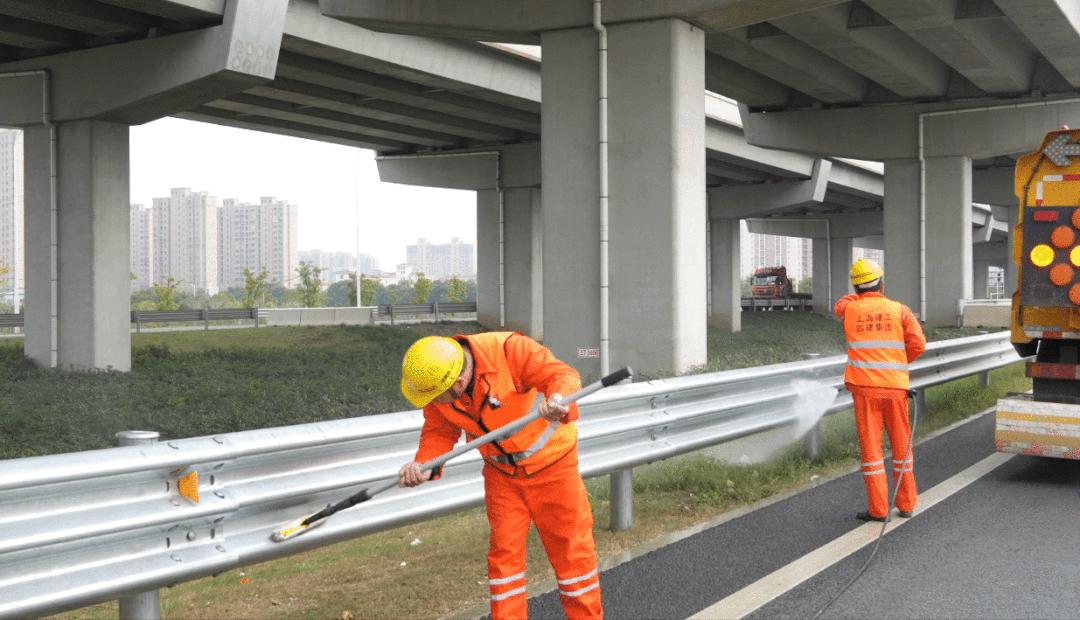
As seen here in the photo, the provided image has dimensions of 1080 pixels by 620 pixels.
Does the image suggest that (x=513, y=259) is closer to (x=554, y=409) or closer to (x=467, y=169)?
(x=467, y=169)

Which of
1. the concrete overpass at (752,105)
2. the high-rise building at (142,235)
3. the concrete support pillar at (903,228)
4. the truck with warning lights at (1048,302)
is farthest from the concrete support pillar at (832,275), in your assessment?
the high-rise building at (142,235)

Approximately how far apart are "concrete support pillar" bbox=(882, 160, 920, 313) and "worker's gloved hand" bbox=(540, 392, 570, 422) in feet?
94.9

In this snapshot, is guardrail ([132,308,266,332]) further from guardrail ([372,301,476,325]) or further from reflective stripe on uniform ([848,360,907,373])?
reflective stripe on uniform ([848,360,907,373])

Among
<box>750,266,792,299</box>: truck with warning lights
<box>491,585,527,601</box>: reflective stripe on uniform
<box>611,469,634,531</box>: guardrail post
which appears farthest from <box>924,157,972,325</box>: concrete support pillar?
<box>750,266,792,299</box>: truck with warning lights

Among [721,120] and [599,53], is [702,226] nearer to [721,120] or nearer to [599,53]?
[599,53]

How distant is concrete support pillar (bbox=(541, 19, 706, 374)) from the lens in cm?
1634

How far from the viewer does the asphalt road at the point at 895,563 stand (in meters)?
5.02

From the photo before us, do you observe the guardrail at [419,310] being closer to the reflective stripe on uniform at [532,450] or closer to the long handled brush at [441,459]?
the long handled brush at [441,459]

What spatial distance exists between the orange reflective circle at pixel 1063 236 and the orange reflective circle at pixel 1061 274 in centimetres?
16

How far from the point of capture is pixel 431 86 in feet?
85.4

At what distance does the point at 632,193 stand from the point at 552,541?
501 inches

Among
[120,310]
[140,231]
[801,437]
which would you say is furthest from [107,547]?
[140,231]

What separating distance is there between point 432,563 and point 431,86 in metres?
21.1

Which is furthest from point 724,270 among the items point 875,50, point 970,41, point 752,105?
point 970,41
